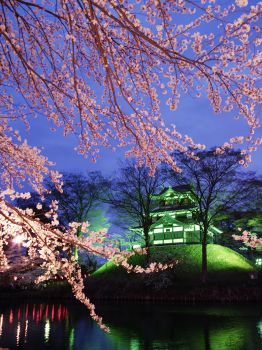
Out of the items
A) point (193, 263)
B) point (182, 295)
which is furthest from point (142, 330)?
point (193, 263)

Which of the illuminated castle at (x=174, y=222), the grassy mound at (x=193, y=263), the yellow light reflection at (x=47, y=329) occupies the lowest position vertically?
the yellow light reflection at (x=47, y=329)

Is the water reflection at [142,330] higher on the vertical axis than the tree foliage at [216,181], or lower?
lower

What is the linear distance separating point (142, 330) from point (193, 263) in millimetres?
16686

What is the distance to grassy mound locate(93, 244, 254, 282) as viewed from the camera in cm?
2723

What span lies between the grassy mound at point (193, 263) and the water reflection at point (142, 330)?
8.60 metres

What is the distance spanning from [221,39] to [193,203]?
32737 mm

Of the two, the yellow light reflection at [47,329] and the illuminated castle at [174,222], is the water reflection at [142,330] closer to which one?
the yellow light reflection at [47,329]

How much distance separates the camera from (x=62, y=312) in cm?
1973

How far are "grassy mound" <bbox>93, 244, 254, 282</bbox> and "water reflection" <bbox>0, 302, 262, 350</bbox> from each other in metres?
8.60

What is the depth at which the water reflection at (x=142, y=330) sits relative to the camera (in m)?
11.0

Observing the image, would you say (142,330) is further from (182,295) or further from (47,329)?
(182,295)

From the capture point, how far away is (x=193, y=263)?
95.8 feet

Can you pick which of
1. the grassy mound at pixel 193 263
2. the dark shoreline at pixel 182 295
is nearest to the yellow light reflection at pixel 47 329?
the dark shoreline at pixel 182 295

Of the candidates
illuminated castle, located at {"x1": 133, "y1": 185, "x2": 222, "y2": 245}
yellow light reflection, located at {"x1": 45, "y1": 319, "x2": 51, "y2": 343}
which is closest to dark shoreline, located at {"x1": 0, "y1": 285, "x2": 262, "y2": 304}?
illuminated castle, located at {"x1": 133, "y1": 185, "x2": 222, "y2": 245}
